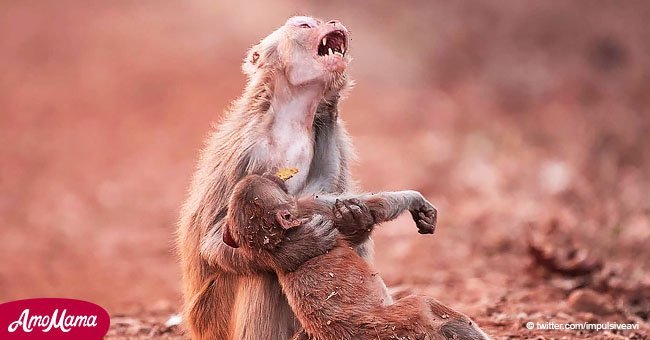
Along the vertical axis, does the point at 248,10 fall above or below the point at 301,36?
above

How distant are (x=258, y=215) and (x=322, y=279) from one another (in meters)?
0.47

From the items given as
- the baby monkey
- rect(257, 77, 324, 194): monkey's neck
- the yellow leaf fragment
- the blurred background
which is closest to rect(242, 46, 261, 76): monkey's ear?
rect(257, 77, 324, 194): monkey's neck

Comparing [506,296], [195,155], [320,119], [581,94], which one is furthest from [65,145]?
[320,119]

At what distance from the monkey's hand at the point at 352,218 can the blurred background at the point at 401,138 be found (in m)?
2.15

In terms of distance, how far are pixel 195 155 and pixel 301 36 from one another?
10.8m

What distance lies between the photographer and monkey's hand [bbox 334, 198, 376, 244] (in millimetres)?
5754

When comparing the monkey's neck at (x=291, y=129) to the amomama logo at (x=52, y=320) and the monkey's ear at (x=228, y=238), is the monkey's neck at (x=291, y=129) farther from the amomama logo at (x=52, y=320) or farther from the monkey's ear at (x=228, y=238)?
the amomama logo at (x=52, y=320)

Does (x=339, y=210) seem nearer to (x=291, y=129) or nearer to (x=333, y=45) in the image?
(x=291, y=129)

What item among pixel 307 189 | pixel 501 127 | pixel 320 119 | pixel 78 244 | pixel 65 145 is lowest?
pixel 307 189

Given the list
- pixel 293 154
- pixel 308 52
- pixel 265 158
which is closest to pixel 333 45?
pixel 308 52

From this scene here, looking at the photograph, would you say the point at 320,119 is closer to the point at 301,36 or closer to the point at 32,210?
the point at 301,36

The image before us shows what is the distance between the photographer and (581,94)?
61.2ft

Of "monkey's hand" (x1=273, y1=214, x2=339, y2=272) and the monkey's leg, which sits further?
the monkey's leg

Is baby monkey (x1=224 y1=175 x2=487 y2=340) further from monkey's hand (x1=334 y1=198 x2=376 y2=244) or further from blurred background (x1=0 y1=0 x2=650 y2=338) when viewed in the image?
blurred background (x1=0 y1=0 x2=650 y2=338)
